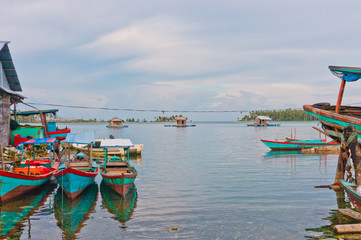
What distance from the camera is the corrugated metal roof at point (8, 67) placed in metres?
28.1

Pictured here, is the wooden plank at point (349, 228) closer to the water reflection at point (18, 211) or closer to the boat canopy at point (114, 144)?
the water reflection at point (18, 211)

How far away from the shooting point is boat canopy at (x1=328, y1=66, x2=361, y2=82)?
54.8 feet

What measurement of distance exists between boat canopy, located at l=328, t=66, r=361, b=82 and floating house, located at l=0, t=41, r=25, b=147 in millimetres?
24150

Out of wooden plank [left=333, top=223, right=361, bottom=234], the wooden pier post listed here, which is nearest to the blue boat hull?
wooden plank [left=333, top=223, right=361, bottom=234]

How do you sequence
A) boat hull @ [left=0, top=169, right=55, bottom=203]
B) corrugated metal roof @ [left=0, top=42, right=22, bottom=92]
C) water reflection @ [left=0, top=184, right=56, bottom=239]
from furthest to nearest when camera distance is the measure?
corrugated metal roof @ [left=0, top=42, right=22, bottom=92], boat hull @ [left=0, top=169, right=55, bottom=203], water reflection @ [left=0, top=184, right=56, bottom=239]

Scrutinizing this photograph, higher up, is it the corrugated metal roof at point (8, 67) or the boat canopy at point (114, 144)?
the corrugated metal roof at point (8, 67)

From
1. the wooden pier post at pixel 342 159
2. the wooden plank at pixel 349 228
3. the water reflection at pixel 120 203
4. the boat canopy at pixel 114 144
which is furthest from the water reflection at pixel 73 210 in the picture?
the wooden pier post at pixel 342 159

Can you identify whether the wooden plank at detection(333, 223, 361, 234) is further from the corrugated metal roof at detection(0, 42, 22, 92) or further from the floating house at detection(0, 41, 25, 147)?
the corrugated metal roof at detection(0, 42, 22, 92)

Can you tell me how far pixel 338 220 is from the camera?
15.1 metres

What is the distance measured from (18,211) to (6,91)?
45.0 ft

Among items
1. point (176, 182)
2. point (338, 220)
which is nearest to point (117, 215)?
point (176, 182)

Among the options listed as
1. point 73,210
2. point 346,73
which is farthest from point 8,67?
point 346,73

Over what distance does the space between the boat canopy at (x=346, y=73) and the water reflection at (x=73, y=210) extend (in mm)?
14666

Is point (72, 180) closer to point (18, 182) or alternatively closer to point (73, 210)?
point (73, 210)
